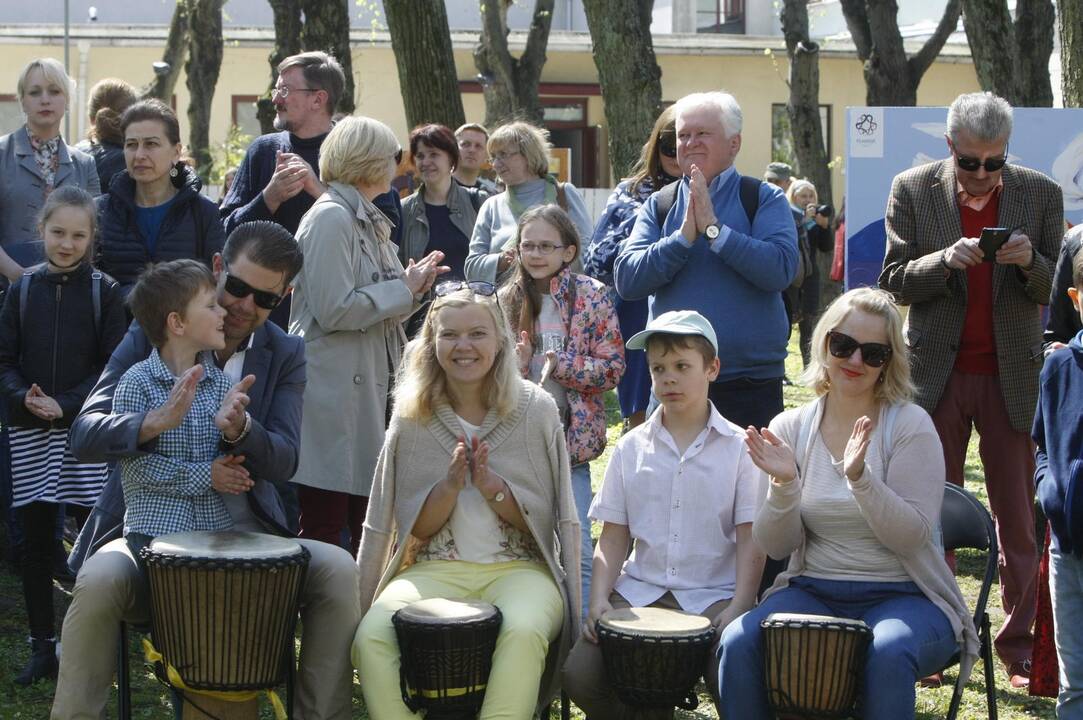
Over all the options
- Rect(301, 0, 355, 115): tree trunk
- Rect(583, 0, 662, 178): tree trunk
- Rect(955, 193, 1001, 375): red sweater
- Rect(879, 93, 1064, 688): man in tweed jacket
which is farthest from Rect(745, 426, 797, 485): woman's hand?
Rect(301, 0, 355, 115): tree trunk

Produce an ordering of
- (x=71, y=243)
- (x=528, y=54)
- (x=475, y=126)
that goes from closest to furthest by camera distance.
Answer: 1. (x=71, y=243)
2. (x=475, y=126)
3. (x=528, y=54)

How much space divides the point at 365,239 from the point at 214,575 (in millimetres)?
2035

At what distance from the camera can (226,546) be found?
15.0 feet

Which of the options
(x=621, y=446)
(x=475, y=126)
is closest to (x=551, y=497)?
(x=621, y=446)

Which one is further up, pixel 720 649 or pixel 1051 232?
pixel 1051 232

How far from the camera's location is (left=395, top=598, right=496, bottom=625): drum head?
14.6ft

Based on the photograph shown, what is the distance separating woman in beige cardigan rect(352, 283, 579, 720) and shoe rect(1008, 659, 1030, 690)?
2025mm

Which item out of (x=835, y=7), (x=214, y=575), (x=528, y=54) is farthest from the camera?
(x=835, y=7)

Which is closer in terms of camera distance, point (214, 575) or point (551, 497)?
point (214, 575)

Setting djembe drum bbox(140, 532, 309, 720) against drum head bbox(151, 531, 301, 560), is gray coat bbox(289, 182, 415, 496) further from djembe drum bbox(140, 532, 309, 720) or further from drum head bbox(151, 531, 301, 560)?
djembe drum bbox(140, 532, 309, 720)

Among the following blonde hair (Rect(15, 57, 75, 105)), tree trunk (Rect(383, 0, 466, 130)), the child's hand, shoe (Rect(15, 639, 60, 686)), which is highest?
tree trunk (Rect(383, 0, 466, 130))

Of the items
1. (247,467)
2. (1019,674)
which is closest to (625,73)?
(1019,674)

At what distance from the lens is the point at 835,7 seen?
33.4 metres

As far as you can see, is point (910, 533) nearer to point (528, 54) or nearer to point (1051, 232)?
point (1051, 232)
